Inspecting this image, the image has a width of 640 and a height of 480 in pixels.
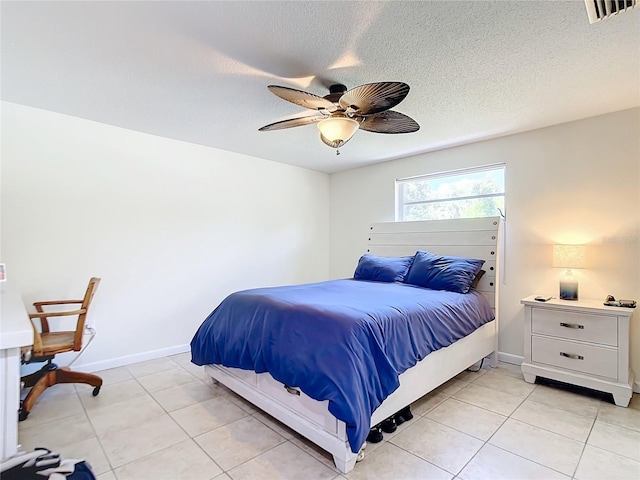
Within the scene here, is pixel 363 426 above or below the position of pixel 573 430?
above

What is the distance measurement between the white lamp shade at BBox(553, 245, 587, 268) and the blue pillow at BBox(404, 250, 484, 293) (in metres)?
0.62

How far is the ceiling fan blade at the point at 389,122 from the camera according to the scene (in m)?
2.20

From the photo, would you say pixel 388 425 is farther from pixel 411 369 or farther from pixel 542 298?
pixel 542 298

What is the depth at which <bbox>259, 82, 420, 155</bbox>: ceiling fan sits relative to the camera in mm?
1844

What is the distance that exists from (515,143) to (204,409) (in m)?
3.73

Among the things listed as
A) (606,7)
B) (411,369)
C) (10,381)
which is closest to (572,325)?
(411,369)

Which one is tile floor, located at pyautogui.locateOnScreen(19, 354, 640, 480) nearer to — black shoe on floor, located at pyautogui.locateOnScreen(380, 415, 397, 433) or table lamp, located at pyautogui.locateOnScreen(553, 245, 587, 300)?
black shoe on floor, located at pyautogui.locateOnScreen(380, 415, 397, 433)

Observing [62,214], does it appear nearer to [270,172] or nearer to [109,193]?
[109,193]

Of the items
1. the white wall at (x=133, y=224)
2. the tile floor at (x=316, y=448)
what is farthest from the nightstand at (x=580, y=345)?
the white wall at (x=133, y=224)

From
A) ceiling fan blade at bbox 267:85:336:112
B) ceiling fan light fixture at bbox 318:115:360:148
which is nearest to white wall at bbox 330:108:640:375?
ceiling fan light fixture at bbox 318:115:360:148

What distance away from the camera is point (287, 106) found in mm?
2730

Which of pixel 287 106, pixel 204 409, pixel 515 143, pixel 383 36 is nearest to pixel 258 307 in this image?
pixel 204 409

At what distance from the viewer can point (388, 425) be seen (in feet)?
7.04

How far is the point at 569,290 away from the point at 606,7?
2.21m
